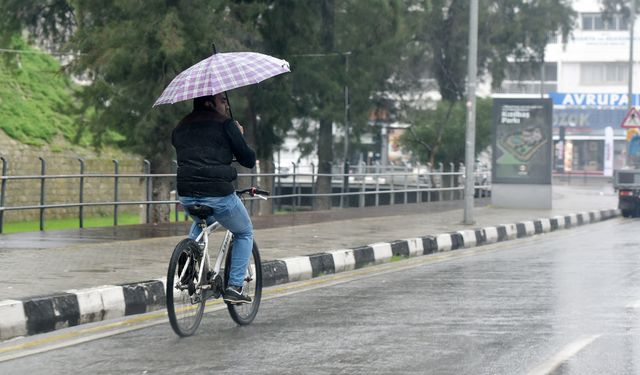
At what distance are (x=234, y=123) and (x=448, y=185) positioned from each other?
28920mm

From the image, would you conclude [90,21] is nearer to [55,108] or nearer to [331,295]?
[55,108]

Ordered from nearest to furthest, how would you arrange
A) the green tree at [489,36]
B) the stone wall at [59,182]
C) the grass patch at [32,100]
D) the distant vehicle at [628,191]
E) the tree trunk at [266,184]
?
the tree trunk at [266,184] → the distant vehicle at [628,191] → the stone wall at [59,182] → the grass patch at [32,100] → the green tree at [489,36]

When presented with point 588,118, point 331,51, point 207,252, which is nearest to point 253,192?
point 207,252

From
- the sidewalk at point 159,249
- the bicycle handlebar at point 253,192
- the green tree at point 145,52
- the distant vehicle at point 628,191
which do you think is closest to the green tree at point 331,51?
the green tree at point 145,52

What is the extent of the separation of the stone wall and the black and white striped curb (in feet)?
45.7

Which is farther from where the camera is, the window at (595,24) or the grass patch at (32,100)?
the window at (595,24)


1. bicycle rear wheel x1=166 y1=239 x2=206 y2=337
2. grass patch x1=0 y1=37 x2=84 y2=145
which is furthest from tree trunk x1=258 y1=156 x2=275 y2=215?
bicycle rear wheel x1=166 y1=239 x2=206 y2=337

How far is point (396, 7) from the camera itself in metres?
31.4

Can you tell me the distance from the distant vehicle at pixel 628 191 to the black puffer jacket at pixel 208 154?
23.0m

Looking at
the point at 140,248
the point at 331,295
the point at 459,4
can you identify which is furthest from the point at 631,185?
the point at 331,295

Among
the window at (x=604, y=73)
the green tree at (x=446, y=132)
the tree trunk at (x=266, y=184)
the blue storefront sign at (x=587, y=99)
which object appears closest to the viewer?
the tree trunk at (x=266, y=184)

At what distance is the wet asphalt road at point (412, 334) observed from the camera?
306 inches

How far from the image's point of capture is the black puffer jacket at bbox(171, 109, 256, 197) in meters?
9.22

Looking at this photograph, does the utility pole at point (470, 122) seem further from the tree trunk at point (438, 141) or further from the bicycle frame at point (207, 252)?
the tree trunk at point (438, 141)
